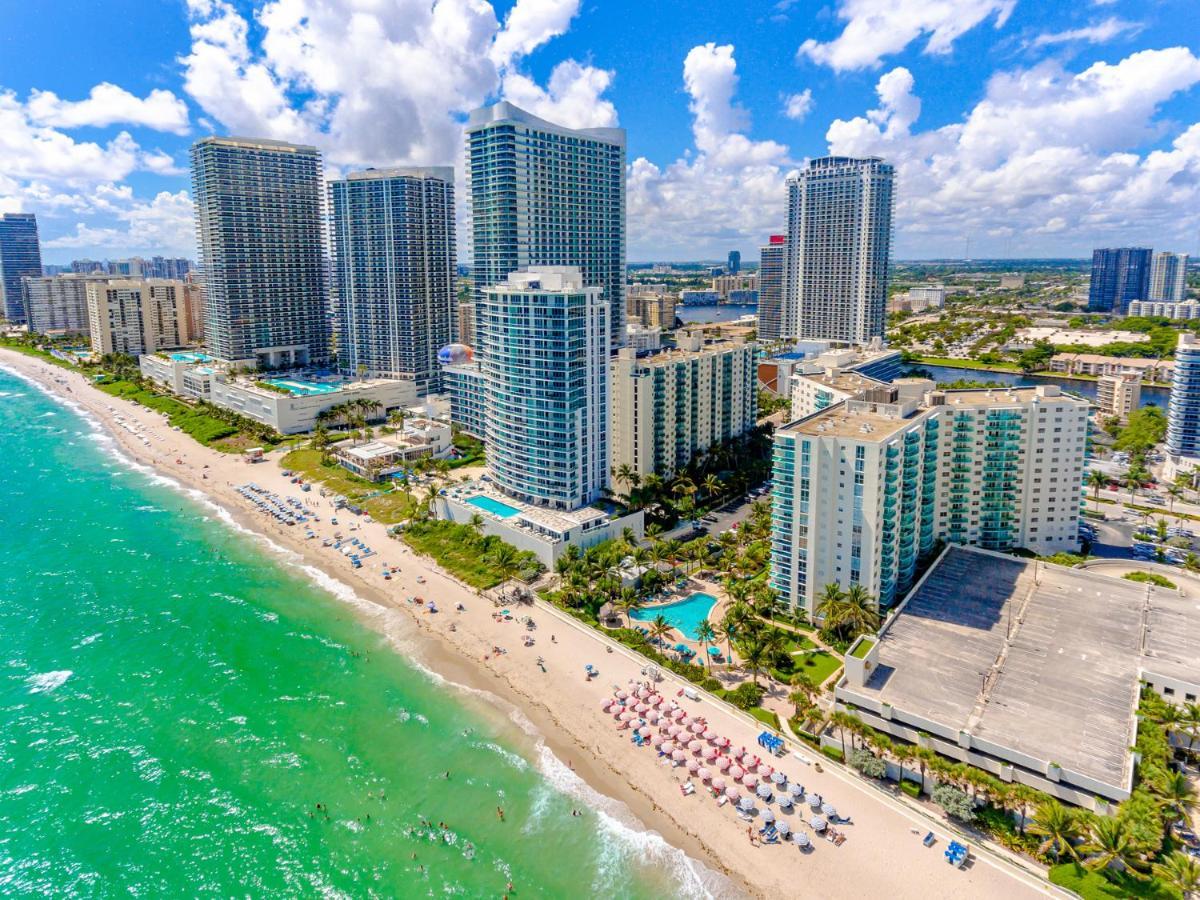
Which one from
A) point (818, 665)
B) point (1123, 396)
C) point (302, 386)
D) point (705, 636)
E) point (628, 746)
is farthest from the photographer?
point (302, 386)

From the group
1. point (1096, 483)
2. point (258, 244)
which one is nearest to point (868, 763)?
point (1096, 483)

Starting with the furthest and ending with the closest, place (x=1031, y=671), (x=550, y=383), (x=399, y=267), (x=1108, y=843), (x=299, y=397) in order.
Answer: (x=399, y=267), (x=299, y=397), (x=550, y=383), (x=1031, y=671), (x=1108, y=843)

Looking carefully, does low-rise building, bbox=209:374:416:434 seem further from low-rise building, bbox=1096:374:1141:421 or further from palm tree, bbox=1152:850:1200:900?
low-rise building, bbox=1096:374:1141:421

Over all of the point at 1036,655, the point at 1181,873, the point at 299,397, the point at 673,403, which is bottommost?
the point at 1181,873

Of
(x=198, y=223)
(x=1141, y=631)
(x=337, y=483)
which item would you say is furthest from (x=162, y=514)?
(x=1141, y=631)

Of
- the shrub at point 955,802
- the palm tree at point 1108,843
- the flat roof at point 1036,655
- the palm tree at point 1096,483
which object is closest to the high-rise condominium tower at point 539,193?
the flat roof at point 1036,655

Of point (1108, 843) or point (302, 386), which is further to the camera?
point (302, 386)

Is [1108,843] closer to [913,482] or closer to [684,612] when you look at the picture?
[913,482]

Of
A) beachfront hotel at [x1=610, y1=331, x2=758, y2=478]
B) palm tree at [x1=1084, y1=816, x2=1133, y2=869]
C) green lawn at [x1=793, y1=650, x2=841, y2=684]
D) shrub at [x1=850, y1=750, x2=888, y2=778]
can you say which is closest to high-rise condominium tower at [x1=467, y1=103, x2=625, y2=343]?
beachfront hotel at [x1=610, y1=331, x2=758, y2=478]
